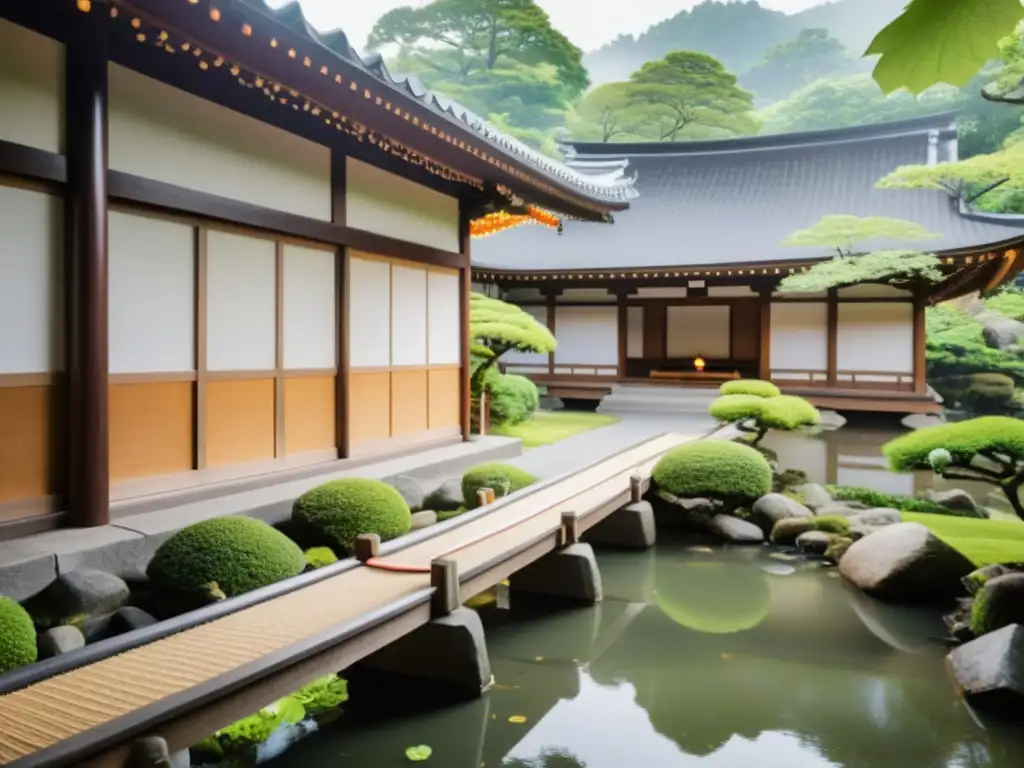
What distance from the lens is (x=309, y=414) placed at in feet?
25.9

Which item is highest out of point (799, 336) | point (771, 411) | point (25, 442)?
point (799, 336)

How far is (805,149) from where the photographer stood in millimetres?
23141

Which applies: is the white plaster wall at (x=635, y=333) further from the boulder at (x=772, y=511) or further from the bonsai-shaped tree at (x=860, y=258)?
the boulder at (x=772, y=511)

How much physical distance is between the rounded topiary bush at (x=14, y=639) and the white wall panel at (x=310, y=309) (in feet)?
13.3

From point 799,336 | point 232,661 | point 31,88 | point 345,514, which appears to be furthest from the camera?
point 799,336

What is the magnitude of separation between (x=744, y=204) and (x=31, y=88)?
1967cm

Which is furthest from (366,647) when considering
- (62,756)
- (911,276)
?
(911,276)

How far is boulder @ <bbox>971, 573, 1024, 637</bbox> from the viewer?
5.39 meters

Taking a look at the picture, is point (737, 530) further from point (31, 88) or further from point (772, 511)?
point (31, 88)

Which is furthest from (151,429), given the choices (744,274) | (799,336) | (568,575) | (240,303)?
(799,336)

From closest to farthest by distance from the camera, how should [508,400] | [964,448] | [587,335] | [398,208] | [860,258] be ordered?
[964,448]
[398,208]
[508,400]
[860,258]
[587,335]

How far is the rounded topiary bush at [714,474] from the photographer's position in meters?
8.75

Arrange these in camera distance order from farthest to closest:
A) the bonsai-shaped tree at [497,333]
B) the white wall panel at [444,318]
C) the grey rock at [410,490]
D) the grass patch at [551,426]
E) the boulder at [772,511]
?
the grass patch at [551,426] < the bonsai-shaped tree at [497,333] < the white wall panel at [444,318] < the boulder at [772,511] < the grey rock at [410,490]

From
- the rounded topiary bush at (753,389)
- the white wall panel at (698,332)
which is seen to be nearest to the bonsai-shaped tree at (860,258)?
the rounded topiary bush at (753,389)
